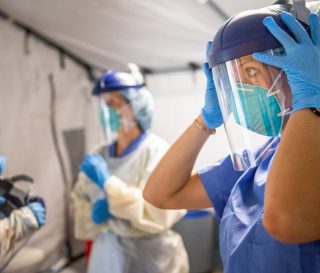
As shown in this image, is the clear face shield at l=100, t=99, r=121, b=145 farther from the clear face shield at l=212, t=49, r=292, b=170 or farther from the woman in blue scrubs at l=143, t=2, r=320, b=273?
the clear face shield at l=212, t=49, r=292, b=170

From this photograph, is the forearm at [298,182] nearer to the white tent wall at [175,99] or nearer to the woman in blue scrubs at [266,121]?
the woman in blue scrubs at [266,121]

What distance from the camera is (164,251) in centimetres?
139

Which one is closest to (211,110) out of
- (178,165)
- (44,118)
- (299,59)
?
(178,165)

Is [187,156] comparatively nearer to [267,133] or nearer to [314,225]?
[267,133]

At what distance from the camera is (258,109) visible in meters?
0.60

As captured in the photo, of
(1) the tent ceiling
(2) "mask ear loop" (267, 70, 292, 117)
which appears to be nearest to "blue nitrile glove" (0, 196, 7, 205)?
(2) "mask ear loop" (267, 70, 292, 117)

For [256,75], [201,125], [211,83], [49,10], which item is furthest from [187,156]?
[49,10]

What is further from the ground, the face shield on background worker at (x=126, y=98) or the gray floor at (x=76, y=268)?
the face shield on background worker at (x=126, y=98)

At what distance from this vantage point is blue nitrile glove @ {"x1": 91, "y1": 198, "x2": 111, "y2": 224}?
1420 millimetres

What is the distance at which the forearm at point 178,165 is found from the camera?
2.73 feet

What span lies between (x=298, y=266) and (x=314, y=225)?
4.6 inches

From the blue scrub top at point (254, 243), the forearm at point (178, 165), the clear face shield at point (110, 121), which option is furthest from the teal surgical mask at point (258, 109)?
the clear face shield at point (110, 121)

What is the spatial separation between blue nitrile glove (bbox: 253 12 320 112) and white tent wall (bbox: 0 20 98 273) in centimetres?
161

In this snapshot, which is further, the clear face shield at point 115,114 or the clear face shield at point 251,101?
the clear face shield at point 115,114
